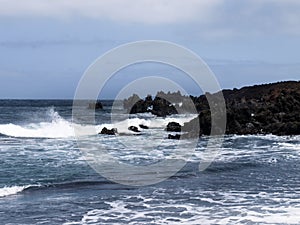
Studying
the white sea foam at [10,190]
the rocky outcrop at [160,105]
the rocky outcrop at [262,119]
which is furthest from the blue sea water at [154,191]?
the rocky outcrop at [160,105]

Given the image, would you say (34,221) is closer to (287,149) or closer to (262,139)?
(287,149)

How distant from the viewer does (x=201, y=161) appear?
55.2 ft

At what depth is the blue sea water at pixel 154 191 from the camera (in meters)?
9.28

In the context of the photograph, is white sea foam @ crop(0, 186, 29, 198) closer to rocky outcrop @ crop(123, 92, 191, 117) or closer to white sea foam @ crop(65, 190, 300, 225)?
white sea foam @ crop(65, 190, 300, 225)

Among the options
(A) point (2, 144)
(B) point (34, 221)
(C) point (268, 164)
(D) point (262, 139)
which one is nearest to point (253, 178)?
(C) point (268, 164)

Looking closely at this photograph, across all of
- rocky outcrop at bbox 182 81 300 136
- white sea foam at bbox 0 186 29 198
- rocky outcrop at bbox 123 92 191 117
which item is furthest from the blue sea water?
rocky outcrop at bbox 123 92 191 117

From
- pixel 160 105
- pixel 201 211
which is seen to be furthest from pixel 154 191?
pixel 160 105

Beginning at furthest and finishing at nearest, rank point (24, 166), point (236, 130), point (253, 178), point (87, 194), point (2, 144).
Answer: point (236, 130), point (2, 144), point (24, 166), point (253, 178), point (87, 194)

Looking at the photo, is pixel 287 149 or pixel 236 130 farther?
pixel 236 130

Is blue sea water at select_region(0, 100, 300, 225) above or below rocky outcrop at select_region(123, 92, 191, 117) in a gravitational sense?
below

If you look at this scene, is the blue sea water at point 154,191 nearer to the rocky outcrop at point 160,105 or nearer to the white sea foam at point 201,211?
the white sea foam at point 201,211

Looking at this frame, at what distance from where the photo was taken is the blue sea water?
928 cm

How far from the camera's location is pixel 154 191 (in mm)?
11773

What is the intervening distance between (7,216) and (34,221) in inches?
26.1
